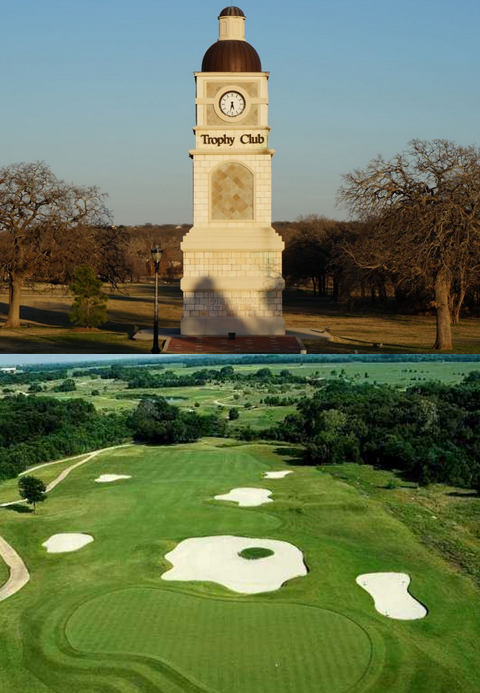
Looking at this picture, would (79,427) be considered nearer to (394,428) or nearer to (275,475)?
(275,475)

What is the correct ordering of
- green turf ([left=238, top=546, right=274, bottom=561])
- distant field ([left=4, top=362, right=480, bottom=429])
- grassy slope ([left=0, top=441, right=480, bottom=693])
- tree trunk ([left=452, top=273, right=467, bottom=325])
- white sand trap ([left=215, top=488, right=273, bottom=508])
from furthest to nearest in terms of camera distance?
tree trunk ([left=452, top=273, right=467, bottom=325]), distant field ([left=4, top=362, right=480, bottom=429]), white sand trap ([left=215, top=488, right=273, bottom=508]), green turf ([left=238, top=546, right=274, bottom=561]), grassy slope ([left=0, top=441, right=480, bottom=693])

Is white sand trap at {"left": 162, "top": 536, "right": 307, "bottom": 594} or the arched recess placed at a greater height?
the arched recess

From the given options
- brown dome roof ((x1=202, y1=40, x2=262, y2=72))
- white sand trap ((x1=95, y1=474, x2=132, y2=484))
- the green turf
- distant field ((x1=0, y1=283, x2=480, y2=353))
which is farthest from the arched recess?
the green turf

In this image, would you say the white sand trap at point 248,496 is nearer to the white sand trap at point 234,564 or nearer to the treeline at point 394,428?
the white sand trap at point 234,564

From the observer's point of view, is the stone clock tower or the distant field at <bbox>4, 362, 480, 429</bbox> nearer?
the distant field at <bbox>4, 362, 480, 429</bbox>

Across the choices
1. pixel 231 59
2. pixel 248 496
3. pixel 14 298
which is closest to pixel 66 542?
pixel 248 496

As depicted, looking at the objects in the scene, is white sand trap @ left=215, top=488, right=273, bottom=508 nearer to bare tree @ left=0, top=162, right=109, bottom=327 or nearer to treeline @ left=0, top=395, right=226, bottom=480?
treeline @ left=0, top=395, right=226, bottom=480

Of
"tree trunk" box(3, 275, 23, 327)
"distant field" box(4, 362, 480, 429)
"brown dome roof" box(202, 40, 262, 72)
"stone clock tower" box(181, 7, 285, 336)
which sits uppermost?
"brown dome roof" box(202, 40, 262, 72)

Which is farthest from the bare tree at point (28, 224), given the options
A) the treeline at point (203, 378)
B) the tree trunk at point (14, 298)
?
the treeline at point (203, 378)
